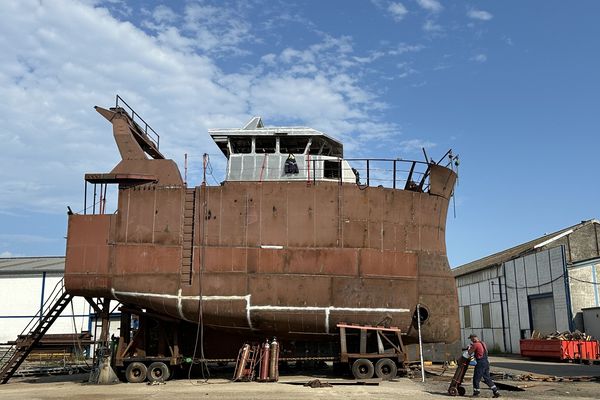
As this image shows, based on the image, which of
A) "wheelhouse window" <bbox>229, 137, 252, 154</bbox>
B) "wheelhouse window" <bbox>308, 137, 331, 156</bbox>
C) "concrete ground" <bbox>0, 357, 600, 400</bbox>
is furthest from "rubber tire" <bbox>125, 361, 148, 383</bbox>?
"wheelhouse window" <bbox>308, 137, 331, 156</bbox>

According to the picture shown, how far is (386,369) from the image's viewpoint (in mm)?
16719

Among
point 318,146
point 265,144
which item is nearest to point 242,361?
point 265,144

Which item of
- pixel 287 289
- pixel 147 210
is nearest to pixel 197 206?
pixel 147 210

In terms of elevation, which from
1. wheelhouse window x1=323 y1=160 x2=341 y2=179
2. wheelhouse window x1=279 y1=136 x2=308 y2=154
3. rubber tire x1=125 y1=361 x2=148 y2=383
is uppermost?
wheelhouse window x1=279 y1=136 x2=308 y2=154

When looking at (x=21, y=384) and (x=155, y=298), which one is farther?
(x=21, y=384)

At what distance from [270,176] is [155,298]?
5841 mm

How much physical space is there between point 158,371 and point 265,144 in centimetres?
887

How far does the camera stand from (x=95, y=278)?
17500mm

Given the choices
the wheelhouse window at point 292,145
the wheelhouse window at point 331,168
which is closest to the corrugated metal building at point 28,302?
the wheelhouse window at point 292,145

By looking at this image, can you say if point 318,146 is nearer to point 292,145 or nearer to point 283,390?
point 292,145

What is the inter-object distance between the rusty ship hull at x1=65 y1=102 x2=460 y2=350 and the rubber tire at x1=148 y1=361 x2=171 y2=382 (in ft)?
5.50

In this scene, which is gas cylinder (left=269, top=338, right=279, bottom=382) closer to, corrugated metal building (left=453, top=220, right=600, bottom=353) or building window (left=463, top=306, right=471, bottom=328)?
corrugated metal building (left=453, top=220, right=600, bottom=353)

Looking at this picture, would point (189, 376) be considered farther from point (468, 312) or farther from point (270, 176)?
point (468, 312)

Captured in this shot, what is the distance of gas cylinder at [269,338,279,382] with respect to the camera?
54.2 ft
